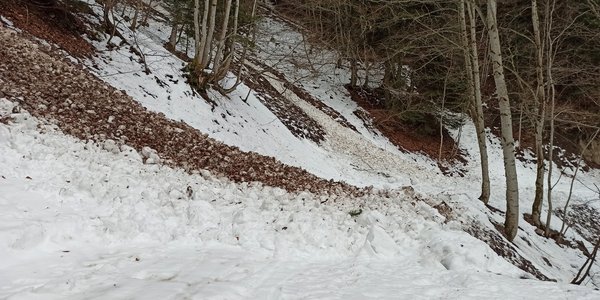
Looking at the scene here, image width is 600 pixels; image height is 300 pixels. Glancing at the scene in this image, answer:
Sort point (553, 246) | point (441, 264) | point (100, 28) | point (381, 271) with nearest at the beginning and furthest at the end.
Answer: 1. point (381, 271)
2. point (441, 264)
3. point (553, 246)
4. point (100, 28)

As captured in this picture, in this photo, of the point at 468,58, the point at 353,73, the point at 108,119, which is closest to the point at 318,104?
the point at 353,73

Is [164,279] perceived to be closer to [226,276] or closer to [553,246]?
[226,276]

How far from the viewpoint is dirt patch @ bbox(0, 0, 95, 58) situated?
10.4 metres

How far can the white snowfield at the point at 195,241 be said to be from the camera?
3812mm

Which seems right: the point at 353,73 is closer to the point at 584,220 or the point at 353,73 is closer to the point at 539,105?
the point at 584,220

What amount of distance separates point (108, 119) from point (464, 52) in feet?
26.3

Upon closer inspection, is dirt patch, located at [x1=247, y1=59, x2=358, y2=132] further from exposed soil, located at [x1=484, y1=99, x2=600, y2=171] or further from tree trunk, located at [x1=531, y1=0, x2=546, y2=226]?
tree trunk, located at [x1=531, y1=0, x2=546, y2=226]

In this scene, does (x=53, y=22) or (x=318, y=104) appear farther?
(x=318, y=104)

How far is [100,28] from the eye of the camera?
12.9m

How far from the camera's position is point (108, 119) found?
7.81 m

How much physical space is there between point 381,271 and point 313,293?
1172mm

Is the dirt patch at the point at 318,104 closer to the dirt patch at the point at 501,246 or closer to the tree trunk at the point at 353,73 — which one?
the tree trunk at the point at 353,73

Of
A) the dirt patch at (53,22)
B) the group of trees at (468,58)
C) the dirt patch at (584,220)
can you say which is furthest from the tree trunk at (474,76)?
the dirt patch at (53,22)

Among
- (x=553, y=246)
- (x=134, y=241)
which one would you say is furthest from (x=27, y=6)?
(x=553, y=246)
